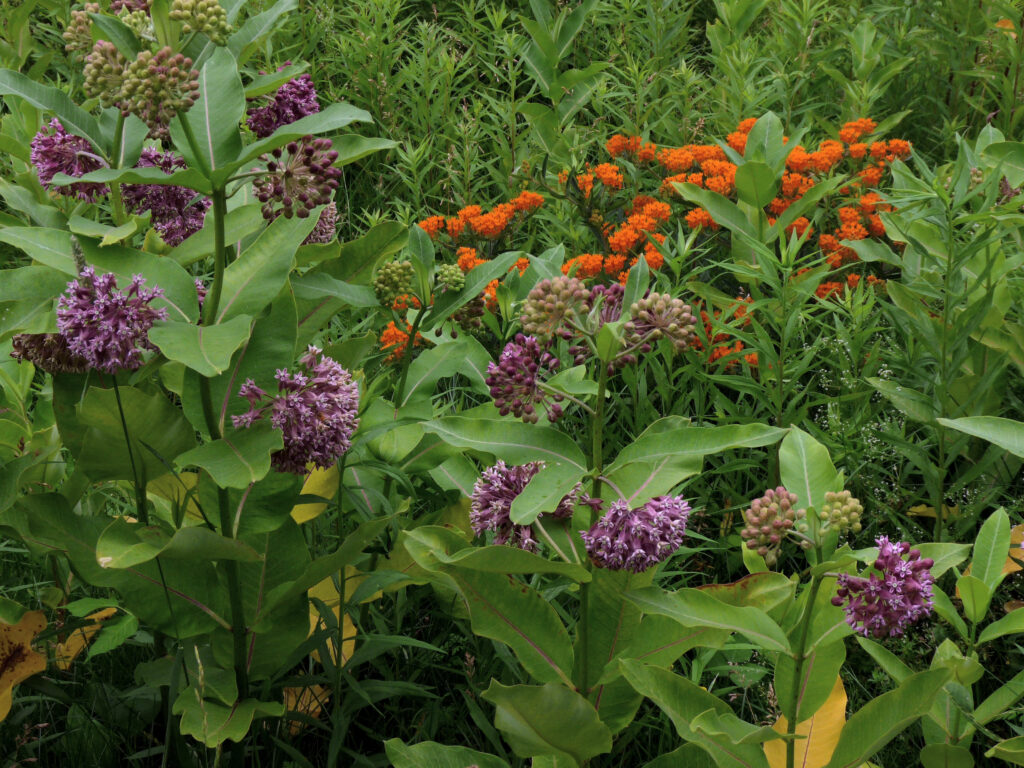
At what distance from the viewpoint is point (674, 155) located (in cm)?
339

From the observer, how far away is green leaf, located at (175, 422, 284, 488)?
1519 mm

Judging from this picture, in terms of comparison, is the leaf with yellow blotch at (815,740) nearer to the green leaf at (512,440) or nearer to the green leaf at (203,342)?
the green leaf at (512,440)

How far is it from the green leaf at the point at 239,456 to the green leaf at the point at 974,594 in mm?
1168

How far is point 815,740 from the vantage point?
1799mm

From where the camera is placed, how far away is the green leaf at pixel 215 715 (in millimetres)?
1682

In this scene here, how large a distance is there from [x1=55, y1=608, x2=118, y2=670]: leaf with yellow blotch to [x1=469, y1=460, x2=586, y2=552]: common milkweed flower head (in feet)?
3.19

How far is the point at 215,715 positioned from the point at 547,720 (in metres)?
0.62

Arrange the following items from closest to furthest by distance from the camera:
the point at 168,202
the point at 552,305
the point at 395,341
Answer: the point at 552,305 → the point at 168,202 → the point at 395,341

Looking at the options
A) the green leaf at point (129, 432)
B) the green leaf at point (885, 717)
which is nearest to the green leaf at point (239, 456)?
the green leaf at point (129, 432)

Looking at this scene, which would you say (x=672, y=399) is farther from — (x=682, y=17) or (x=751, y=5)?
(x=682, y=17)

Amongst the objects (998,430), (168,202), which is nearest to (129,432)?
(168,202)

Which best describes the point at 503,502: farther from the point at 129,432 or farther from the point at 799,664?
the point at 129,432

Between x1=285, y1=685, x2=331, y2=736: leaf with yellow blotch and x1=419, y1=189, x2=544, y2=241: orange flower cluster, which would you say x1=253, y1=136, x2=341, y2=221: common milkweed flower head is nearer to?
x1=285, y1=685, x2=331, y2=736: leaf with yellow blotch

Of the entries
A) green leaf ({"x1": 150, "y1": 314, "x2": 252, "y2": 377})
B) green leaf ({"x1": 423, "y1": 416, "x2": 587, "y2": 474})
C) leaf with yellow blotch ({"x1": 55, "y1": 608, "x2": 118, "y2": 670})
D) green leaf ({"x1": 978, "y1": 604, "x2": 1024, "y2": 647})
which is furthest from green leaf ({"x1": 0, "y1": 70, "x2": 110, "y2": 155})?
green leaf ({"x1": 978, "y1": 604, "x2": 1024, "y2": 647})
